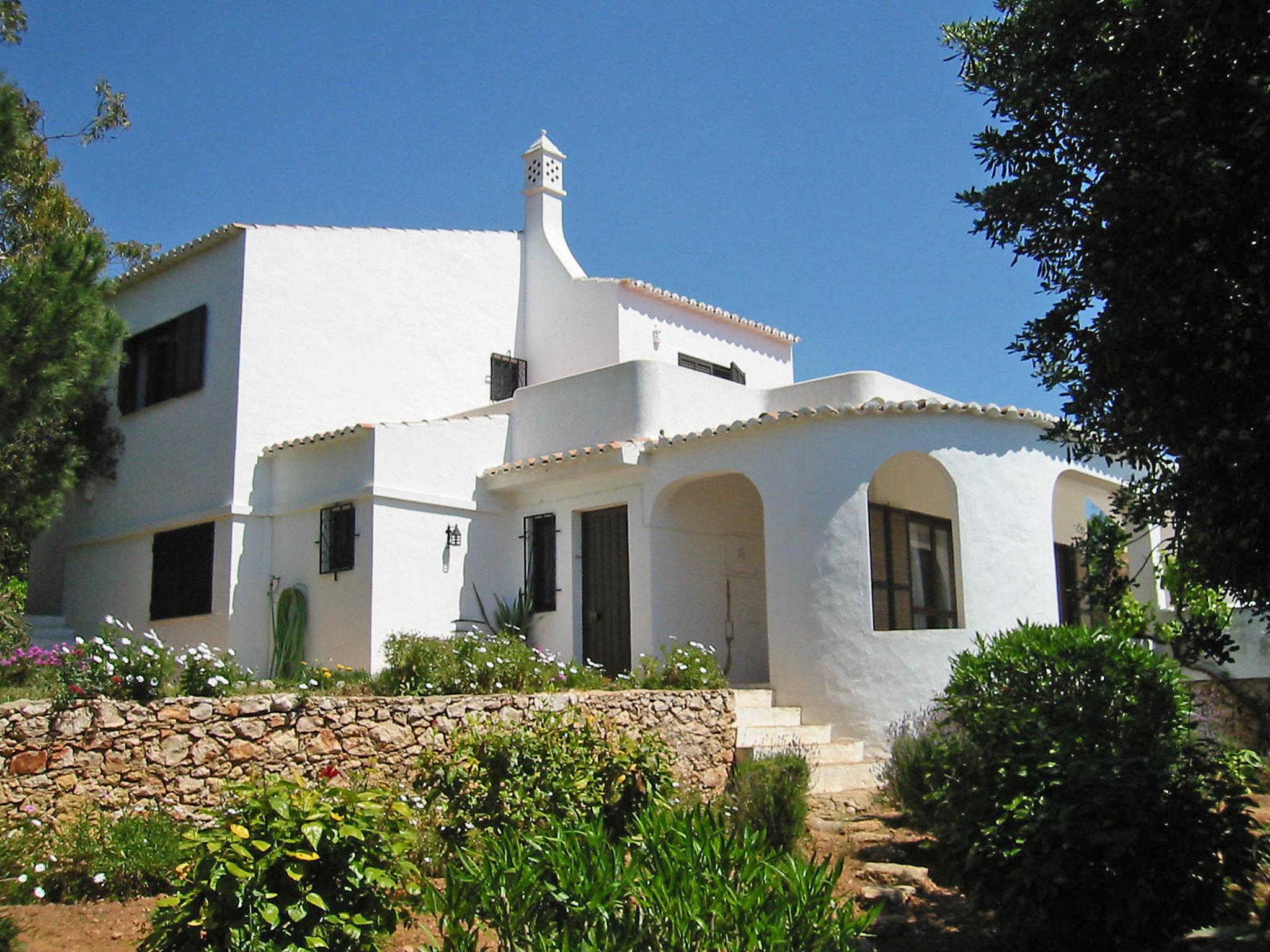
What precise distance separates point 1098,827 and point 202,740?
256 inches

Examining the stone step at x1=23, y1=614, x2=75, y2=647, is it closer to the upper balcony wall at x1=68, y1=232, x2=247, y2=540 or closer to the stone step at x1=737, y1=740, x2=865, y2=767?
the upper balcony wall at x1=68, y1=232, x2=247, y2=540

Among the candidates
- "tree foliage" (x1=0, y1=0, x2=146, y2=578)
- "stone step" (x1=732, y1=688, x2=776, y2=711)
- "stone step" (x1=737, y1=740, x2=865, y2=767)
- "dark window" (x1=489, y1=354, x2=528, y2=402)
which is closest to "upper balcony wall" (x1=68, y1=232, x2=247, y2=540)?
"tree foliage" (x1=0, y1=0, x2=146, y2=578)

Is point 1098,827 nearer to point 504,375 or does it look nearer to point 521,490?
point 521,490

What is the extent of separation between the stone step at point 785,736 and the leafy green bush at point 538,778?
4618mm

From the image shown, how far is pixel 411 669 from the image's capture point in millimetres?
10828

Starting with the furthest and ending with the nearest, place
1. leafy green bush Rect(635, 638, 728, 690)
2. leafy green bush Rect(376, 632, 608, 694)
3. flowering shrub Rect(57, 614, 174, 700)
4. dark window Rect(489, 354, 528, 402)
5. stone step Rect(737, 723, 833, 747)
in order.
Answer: dark window Rect(489, 354, 528, 402) < leafy green bush Rect(635, 638, 728, 690) < stone step Rect(737, 723, 833, 747) < leafy green bush Rect(376, 632, 608, 694) < flowering shrub Rect(57, 614, 174, 700)

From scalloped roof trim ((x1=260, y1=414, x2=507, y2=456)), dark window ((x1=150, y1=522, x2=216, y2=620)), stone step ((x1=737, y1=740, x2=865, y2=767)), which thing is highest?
scalloped roof trim ((x1=260, y1=414, x2=507, y2=456))

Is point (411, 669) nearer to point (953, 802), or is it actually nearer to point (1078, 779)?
point (953, 802)

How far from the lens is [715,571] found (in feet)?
49.7

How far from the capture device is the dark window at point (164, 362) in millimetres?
16188

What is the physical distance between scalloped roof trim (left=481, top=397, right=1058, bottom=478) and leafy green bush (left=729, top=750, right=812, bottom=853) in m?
4.26

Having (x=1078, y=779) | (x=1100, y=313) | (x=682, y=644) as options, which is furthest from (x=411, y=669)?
(x=1100, y=313)

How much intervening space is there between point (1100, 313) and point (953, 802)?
A: 3.33 meters

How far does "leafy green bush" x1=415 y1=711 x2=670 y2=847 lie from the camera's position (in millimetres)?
7199
